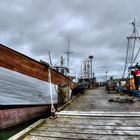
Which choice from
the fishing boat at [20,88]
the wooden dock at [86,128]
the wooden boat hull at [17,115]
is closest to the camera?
the wooden dock at [86,128]

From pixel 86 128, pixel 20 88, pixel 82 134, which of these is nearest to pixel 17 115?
pixel 20 88

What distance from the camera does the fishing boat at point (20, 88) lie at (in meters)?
6.82

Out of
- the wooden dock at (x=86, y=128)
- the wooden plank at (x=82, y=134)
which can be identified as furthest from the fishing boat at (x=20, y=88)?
the wooden plank at (x=82, y=134)

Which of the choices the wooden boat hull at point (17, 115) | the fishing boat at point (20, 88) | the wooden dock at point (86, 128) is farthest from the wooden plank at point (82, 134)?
the fishing boat at point (20, 88)

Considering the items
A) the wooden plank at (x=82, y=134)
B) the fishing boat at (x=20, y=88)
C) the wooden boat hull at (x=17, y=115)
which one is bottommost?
the wooden plank at (x=82, y=134)

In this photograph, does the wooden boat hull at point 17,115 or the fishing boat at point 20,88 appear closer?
the wooden boat hull at point 17,115

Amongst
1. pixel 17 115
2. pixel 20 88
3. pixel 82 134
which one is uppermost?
pixel 20 88

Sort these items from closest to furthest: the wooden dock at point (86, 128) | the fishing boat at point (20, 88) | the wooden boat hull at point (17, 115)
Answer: the wooden dock at point (86, 128) → the wooden boat hull at point (17, 115) → the fishing boat at point (20, 88)

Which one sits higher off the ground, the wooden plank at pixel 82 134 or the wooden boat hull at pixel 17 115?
the wooden boat hull at pixel 17 115

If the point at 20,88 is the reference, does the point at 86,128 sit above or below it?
below

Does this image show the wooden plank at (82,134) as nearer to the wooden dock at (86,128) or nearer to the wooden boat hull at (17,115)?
the wooden dock at (86,128)

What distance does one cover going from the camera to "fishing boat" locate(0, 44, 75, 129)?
682 centimetres

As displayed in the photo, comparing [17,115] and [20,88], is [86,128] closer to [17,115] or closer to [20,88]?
[17,115]

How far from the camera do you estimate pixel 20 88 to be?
296 inches
